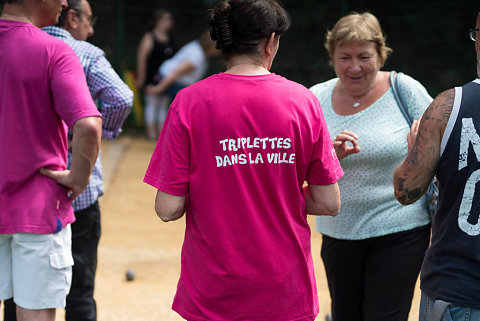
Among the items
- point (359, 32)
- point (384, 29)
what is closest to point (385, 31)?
point (384, 29)

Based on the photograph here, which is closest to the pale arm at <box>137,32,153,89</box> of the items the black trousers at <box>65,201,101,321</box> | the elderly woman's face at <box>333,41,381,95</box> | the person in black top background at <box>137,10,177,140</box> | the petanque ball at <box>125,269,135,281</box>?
the person in black top background at <box>137,10,177,140</box>

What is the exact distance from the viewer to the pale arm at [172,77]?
1180 cm

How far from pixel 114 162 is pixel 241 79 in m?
8.99

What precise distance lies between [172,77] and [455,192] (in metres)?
9.68

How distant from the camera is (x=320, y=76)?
1477cm

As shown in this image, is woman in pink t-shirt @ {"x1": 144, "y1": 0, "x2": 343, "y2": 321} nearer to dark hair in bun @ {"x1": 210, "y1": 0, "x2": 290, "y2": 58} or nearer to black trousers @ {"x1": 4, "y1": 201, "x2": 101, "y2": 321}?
dark hair in bun @ {"x1": 210, "y1": 0, "x2": 290, "y2": 58}

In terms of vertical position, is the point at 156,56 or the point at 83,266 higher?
the point at 83,266

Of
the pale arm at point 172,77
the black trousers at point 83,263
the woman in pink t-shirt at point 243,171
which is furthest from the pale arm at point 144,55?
the woman in pink t-shirt at point 243,171

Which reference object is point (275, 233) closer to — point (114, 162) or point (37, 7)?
point (37, 7)

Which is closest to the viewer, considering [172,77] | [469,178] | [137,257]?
[469,178]

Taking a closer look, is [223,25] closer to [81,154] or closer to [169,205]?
[169,205]

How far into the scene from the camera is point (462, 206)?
8.44ft

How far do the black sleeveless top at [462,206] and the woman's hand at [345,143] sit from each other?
850 mm

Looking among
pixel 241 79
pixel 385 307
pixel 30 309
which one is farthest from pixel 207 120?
pixel 385 307
